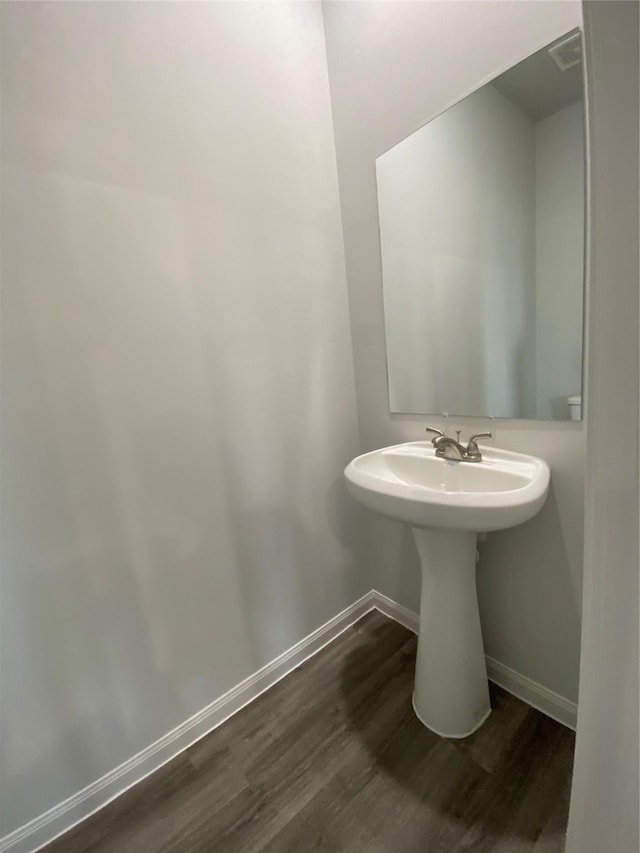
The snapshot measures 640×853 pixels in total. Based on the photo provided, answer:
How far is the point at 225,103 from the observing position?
1064mm

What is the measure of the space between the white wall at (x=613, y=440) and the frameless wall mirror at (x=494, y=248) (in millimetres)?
607

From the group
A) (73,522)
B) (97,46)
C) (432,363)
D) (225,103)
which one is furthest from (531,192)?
(73,522)

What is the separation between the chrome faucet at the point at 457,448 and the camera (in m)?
1.07

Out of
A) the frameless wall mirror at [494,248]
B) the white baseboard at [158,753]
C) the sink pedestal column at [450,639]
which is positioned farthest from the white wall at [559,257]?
the white baseboard at [158,753]

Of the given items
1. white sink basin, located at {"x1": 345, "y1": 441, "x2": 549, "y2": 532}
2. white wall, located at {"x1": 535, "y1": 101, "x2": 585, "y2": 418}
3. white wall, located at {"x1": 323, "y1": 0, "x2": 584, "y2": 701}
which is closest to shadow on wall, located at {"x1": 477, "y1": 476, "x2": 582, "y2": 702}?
white wall, located at {"x1": 323, "y1": 0, "x2": 584, "y2": 701}

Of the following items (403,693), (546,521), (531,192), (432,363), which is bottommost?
(403,693)

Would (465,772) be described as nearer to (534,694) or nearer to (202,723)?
(534,694)

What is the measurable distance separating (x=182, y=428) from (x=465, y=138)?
1.23 m

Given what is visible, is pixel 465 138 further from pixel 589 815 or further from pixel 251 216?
pixel 589 815

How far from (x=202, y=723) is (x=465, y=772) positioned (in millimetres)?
831

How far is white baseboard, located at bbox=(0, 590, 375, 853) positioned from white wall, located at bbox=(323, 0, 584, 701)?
51 cm

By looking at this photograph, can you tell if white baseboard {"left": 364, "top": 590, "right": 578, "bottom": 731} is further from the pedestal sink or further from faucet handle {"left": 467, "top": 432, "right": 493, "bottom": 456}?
faucet handle {"left": 467, "top": 432, "right": 493, "bottom": 456}

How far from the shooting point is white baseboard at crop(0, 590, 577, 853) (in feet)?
2.95

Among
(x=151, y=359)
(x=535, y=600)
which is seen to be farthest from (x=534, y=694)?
(x=151, y=359)
